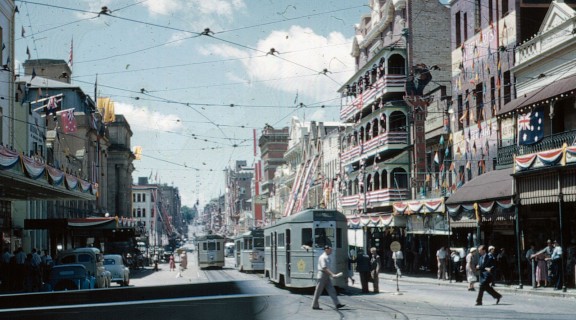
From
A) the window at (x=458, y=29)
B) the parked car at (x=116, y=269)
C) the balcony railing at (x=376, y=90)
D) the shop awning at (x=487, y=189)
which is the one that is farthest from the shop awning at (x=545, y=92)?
the balcony railing at (x=376, y=90)

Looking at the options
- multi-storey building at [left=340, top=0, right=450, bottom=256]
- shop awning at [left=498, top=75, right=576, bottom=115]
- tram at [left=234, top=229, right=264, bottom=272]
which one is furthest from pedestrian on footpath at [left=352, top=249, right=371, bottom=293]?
tram at [left=234, top=229, right=264, bottom=272]

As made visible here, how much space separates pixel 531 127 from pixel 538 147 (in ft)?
2.96

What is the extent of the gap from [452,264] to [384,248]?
2047 cm

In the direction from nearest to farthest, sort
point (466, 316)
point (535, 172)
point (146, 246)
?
point (466, 316) < point (535, 172) < point (146, 246)

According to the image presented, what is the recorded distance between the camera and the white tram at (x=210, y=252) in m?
66.1

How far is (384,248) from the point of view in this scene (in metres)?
60.9

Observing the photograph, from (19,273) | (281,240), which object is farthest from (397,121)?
Result: (19,273)

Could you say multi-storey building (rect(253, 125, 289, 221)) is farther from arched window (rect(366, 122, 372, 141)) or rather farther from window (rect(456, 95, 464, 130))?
window (rect(456, 95, 464, 130))

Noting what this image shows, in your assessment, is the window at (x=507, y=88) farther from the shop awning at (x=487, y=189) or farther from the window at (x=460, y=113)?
the window at (x=460, y=113)

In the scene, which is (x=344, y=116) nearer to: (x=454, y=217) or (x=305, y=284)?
(x=454, y=217)

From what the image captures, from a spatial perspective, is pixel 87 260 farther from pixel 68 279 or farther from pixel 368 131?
pixel 368 131

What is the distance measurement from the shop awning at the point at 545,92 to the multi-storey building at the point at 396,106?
15.0 m

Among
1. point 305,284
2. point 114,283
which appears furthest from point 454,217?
point 114,283

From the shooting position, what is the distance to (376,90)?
60344mm
